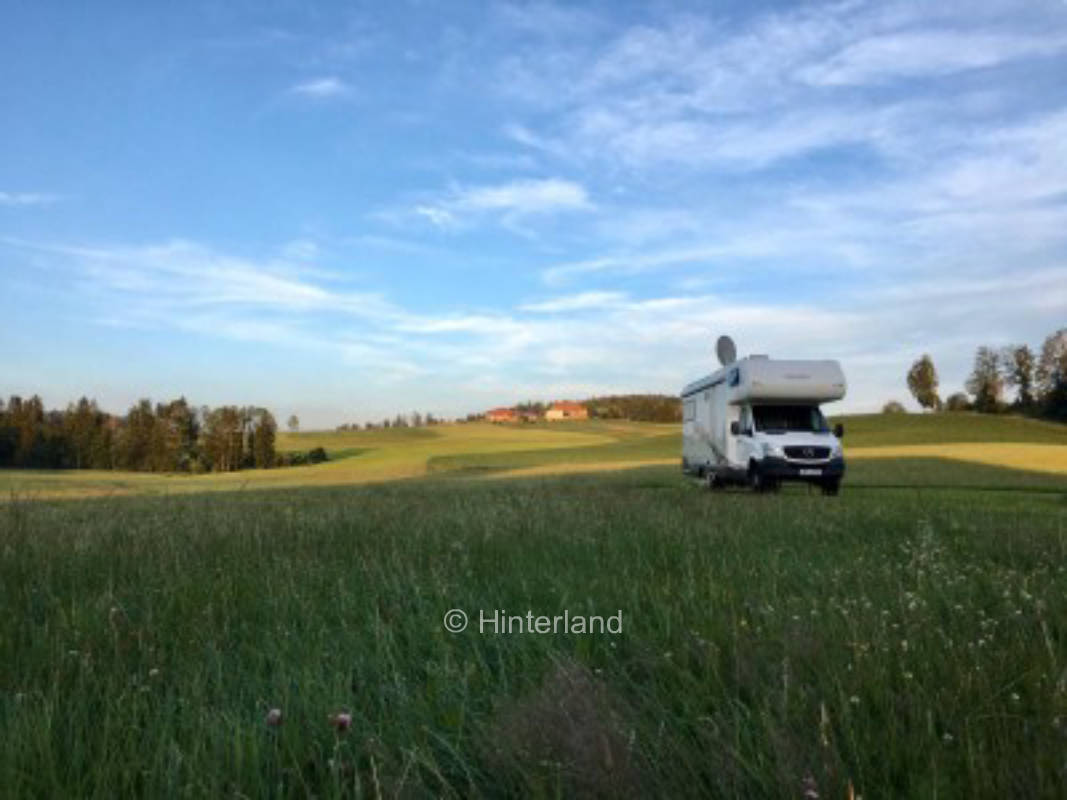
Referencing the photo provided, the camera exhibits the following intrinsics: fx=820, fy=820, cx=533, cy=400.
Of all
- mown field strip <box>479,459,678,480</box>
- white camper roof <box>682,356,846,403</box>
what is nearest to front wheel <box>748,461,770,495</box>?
white camper roof <box>682,356,846,403</box>

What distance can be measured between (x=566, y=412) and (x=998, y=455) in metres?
78.5

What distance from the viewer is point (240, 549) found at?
709 cm

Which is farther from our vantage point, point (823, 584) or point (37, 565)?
point (37, 565)

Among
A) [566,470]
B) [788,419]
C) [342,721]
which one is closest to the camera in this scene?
[342,721]

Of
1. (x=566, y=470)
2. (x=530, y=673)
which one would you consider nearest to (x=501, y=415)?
(x=566, y=470)

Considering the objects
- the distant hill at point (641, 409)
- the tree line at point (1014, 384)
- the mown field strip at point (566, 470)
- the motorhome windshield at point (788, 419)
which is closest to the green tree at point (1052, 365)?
the tree line at point (1014, 384)

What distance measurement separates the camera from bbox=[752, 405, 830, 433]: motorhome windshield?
23.7 meters

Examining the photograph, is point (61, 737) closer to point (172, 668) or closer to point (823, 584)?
point (172, 668)

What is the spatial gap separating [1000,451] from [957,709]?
50415mm

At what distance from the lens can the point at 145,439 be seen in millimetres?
82938

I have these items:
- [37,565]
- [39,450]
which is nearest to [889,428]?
[37,565]

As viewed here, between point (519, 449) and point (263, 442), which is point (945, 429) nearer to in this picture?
point (519, 449)

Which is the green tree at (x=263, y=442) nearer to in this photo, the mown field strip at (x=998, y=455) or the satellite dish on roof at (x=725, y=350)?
the mown field strip at (x=998, y=455)

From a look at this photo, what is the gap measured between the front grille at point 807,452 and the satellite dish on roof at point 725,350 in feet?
28.5
